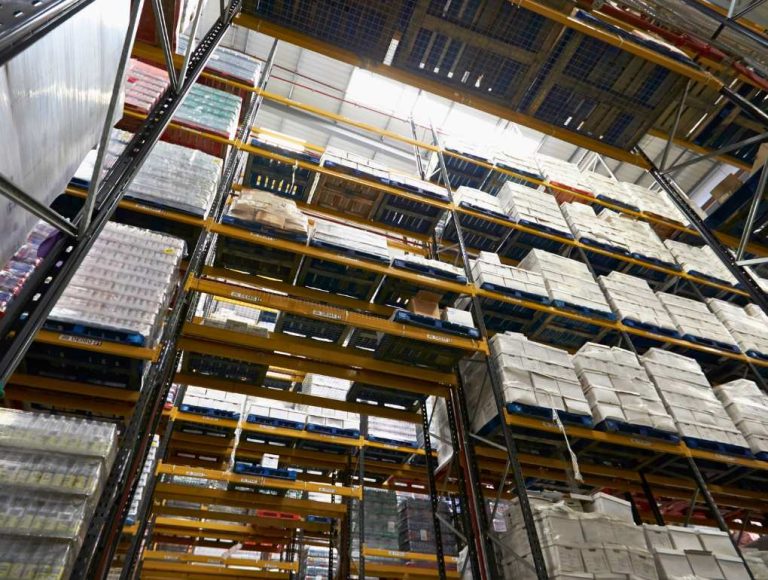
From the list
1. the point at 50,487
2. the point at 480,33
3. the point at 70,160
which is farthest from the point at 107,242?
the point at 480,33

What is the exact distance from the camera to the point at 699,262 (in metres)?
8.47

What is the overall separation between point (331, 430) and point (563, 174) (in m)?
6.44

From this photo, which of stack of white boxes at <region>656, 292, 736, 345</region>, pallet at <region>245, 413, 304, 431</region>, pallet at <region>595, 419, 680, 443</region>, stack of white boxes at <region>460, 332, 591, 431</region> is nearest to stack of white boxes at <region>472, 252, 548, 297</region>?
stack of white boxes at <region>460, 332, 591, 431</region>

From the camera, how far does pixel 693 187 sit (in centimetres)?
1598

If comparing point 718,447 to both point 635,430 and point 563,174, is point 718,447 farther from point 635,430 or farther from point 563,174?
point 563,174

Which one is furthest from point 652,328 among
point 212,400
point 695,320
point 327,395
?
point 212,400

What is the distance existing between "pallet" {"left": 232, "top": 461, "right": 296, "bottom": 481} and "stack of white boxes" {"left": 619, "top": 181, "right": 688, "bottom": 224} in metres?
7.92

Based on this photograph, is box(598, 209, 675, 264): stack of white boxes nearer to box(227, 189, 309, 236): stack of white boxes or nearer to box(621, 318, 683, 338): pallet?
box(621, 318, 683, 338): pallet

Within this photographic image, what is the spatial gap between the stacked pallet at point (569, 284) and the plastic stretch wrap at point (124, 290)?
4.83 m

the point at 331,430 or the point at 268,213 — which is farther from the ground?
the point at 268,213

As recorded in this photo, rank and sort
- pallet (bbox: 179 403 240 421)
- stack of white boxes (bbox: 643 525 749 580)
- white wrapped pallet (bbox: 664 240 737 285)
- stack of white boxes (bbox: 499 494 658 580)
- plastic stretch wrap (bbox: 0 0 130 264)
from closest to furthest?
1. plastic stretch wrap (bbox: 0 0 130 264)
2. stack of white boxes (bbox: 499 494 658 580)
3. stack of white boxes (bbox: 643 525 749 580)
4. pallet (bbox: 179 403 240 421)
5. white wrapped pallet (bbox: 664 240 737 285)

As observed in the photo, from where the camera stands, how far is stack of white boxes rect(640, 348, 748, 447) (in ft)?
19.2

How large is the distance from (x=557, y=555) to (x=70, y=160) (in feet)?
15.4

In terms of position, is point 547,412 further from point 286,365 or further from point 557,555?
point 286,365
